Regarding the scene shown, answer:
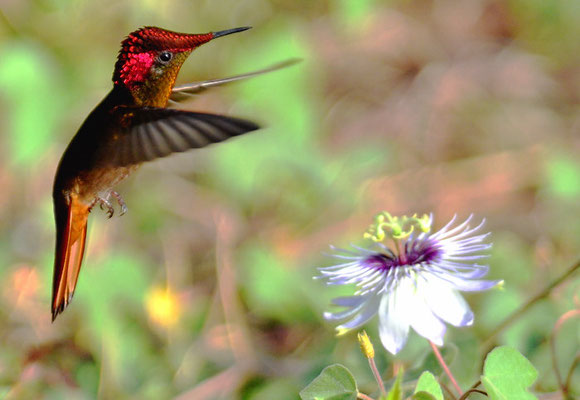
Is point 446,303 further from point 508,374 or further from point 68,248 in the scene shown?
point 68,248

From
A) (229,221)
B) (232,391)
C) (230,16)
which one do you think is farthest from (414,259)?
(230,16)

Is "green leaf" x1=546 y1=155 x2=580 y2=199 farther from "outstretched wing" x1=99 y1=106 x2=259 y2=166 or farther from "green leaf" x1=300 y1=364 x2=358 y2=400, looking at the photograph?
"outstretched wing" x1=99 y1=106 x2=259 y2=166

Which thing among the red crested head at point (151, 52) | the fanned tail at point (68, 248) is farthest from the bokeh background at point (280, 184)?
the red crested head at point (151, 52)

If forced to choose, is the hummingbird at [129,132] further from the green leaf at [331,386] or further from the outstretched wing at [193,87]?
the green leaf at [331,386]

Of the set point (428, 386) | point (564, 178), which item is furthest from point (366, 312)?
point (564, 178)

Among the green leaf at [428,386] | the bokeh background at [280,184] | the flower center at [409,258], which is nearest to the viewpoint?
the green leaf at [428,386]

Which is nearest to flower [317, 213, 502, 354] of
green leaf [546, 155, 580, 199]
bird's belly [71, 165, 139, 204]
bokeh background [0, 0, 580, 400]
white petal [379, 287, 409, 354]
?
white petal [379, 287, 409, 354]

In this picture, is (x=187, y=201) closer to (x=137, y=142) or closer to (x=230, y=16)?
(x=230, y=16)
